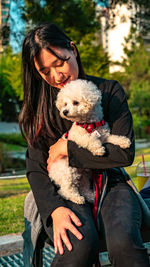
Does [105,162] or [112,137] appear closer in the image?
[105,162]

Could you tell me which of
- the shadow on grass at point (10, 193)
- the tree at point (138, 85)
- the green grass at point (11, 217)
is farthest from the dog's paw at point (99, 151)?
the tree at point (138, 85)

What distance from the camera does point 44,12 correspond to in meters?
8.94

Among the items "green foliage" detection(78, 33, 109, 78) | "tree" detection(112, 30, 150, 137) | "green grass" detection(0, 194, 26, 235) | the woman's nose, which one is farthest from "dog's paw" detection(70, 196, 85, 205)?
"tree" detection(112, 30, 150, 137)

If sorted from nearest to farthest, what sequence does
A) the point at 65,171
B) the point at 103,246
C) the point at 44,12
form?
the point at 103,246 → the point at 65,171 → the point at 44,12

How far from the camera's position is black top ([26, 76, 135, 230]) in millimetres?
1912

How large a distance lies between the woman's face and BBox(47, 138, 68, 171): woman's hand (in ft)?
1.33

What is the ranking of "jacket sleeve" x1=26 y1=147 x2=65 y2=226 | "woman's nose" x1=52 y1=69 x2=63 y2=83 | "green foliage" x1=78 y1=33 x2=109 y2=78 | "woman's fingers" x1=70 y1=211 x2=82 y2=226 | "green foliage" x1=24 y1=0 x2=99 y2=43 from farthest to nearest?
1. "green foliage" x1=78 y1=33 x2=109 y2=78
2. "green foliage" x1=24 y1=0 x2=99 y2=43
3. "woman's nose" x1=52 y1=69 x2=63 y2=83
4. "jacket sleeve" x1=26 y1=147 x2=65 y2=226
5. "woman's fingers" x1=70 y1=211 x2=82 y2=226

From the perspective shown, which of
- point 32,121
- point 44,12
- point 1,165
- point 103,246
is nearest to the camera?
point 103,246

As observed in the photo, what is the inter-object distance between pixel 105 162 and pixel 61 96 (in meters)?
0.54

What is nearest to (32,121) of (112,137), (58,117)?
(58,117)

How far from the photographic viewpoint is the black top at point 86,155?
1912 millimetres

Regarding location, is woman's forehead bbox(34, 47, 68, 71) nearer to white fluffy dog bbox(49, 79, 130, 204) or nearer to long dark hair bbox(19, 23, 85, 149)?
long dark hair bbox(19, 23, 85, 149)

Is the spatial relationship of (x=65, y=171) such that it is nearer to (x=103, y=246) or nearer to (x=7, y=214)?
(x=103, y=246)

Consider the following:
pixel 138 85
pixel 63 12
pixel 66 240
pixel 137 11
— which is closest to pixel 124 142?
pixel 66 240
